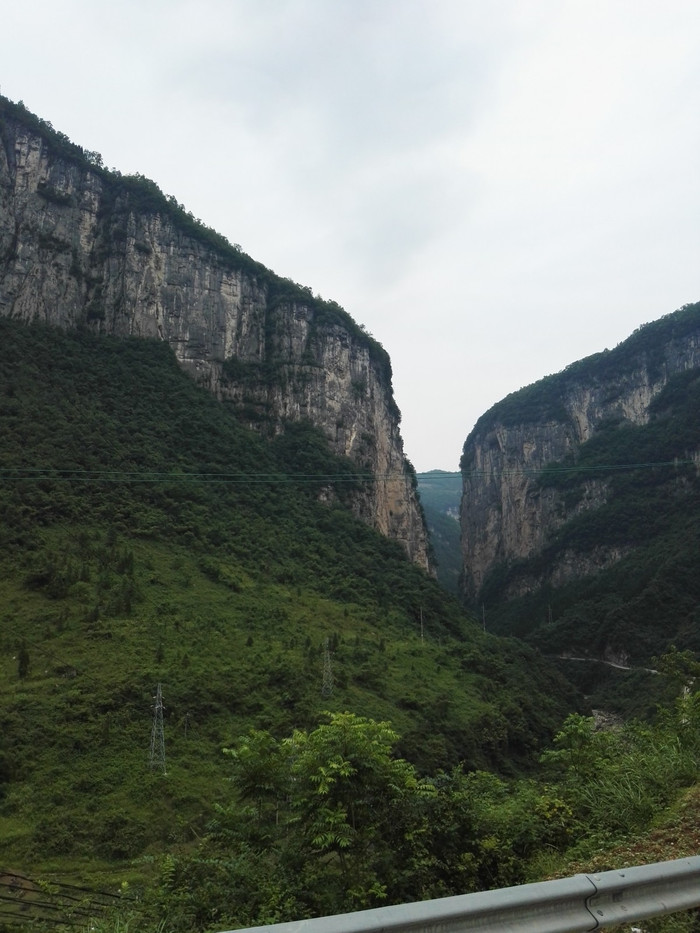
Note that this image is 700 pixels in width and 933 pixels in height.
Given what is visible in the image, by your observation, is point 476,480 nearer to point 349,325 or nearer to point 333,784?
point 349,325

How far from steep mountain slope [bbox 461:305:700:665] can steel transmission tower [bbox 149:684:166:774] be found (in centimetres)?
4411

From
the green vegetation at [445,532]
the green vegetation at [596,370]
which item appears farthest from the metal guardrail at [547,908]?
the green vegetation at [445,532]

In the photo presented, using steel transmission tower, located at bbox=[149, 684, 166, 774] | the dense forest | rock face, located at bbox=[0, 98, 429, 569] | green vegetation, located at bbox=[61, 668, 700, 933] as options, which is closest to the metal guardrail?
the dense forest

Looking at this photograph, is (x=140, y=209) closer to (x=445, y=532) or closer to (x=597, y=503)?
(x=597, y=503)

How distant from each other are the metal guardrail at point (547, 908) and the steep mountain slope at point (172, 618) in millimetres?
8925

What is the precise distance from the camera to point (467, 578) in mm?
115000

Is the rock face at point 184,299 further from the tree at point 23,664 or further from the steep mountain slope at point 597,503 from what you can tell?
the tree at point 23,664

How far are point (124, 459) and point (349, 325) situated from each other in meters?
36.7

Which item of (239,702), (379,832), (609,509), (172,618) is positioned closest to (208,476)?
(172,618)

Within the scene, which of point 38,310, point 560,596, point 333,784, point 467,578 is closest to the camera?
point 333,784

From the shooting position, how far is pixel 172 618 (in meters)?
28.8

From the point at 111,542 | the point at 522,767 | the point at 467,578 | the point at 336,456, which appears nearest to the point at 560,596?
the point at 467,578

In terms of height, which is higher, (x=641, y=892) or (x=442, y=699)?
(x=641, y=892)

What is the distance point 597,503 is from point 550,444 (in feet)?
62.6
